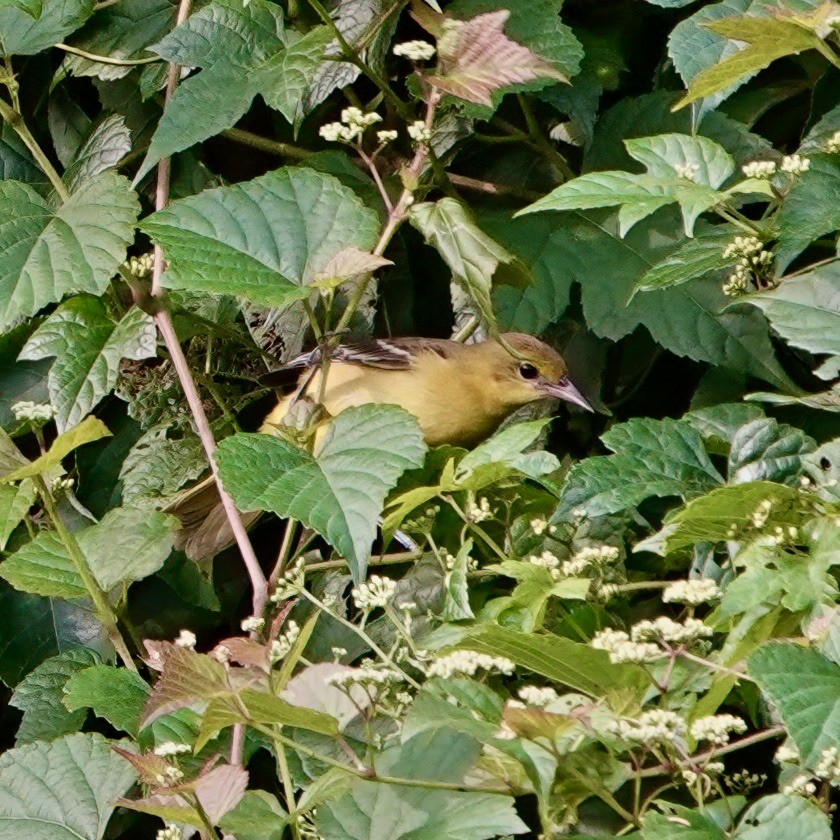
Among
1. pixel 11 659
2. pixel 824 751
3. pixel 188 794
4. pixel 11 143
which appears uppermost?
pixel 11 143

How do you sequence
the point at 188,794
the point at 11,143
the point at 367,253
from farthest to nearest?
the point at 11,143
the point at 367,253
the point at 188,794

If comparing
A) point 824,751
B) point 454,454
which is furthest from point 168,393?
point 824,751

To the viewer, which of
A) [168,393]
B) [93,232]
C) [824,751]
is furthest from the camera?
[168,393]

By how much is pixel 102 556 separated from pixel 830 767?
1540mm

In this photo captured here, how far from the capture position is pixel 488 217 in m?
3.17

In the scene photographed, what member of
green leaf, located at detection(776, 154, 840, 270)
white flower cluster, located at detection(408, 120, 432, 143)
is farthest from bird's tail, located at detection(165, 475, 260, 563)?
green leaf, located at detection(776, 154, 840, 270)

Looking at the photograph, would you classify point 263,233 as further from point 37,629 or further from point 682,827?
point 682,827

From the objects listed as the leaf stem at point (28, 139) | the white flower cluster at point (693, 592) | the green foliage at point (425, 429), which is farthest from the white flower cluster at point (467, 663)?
the leaf stem at point (28, 139)

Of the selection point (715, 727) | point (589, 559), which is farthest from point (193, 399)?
point (715, 727)

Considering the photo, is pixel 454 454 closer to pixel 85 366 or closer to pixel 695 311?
pixel 695 311

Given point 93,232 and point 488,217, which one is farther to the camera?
point 488,217

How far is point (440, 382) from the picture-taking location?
356 cm

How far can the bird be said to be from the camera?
3.30 m

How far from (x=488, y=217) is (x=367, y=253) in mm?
709
